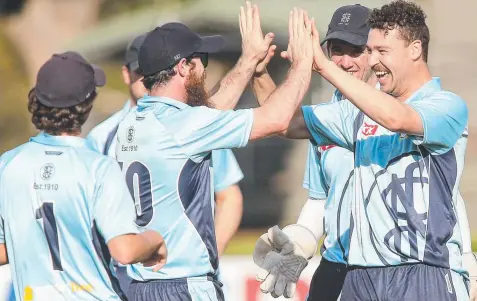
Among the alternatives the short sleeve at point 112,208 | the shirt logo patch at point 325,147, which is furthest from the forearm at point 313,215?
the short sleeve at point 112,208

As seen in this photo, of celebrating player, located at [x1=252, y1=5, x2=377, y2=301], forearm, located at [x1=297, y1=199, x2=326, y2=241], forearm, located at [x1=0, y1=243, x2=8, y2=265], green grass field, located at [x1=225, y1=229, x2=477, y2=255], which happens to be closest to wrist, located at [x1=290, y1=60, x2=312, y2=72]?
celebrating player, located at [x1=252, y1=5, x2=377, y2=301]

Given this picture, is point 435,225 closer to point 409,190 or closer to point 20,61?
point 409,190

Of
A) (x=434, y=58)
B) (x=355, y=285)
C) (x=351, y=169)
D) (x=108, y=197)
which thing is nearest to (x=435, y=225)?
(x=355, y=285)

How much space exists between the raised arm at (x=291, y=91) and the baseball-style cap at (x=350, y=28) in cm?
118

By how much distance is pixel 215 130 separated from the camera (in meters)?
5.53

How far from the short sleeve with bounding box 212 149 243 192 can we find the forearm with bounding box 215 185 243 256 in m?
0.05

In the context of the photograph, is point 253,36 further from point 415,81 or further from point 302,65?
point 415,81

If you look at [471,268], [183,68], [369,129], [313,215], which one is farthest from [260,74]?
[471,268]

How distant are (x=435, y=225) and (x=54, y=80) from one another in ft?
6.23

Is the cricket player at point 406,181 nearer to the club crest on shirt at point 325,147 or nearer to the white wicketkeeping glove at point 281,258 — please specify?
the white wicketkeeping glove at point 281,258

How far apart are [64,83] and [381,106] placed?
1397 mm

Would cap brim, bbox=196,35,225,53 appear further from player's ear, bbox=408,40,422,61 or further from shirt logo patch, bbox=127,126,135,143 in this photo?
player's ear, bbox=408,40,422,61

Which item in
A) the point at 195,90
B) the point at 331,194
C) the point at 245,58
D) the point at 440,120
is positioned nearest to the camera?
the point at 440,120

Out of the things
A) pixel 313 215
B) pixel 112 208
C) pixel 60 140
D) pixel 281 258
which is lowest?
pixel 281 258
